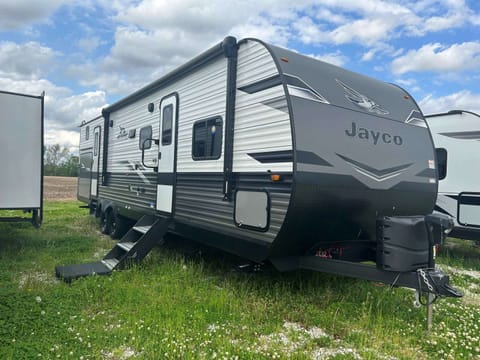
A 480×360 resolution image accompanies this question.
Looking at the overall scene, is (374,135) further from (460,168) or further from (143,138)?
(143,138)

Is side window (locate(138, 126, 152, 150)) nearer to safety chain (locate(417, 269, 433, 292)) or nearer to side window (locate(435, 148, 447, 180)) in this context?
safety chain (locate(417, 269, 433, 292))

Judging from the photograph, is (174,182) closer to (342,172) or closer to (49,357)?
(342,172)

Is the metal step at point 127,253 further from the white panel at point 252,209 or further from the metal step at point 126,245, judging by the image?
the white panel at point 252,209

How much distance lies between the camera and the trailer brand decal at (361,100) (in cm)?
507

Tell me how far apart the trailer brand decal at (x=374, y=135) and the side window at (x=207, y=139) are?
68.8 inches

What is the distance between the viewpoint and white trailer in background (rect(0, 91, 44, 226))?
297 inches

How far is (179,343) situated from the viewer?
3.79 meters

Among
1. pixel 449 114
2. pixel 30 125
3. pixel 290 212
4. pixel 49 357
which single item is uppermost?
pixel 449 114

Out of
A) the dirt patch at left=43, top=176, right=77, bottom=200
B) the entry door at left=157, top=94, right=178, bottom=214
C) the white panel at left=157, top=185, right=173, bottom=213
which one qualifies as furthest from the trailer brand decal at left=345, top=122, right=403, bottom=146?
the dirt patch at left=43, top=176, right=77, bottom=200

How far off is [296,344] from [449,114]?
6717mm

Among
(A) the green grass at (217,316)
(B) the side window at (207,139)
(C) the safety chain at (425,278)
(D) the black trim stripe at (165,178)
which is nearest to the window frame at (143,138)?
(D) the black trim stripe at (165,178)

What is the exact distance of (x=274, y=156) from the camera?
4.52m

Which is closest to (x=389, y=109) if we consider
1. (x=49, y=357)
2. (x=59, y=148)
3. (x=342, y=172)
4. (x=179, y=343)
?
(x=342, y=172)

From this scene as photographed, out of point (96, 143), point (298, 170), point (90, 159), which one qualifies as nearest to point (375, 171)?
point (298, 170)
